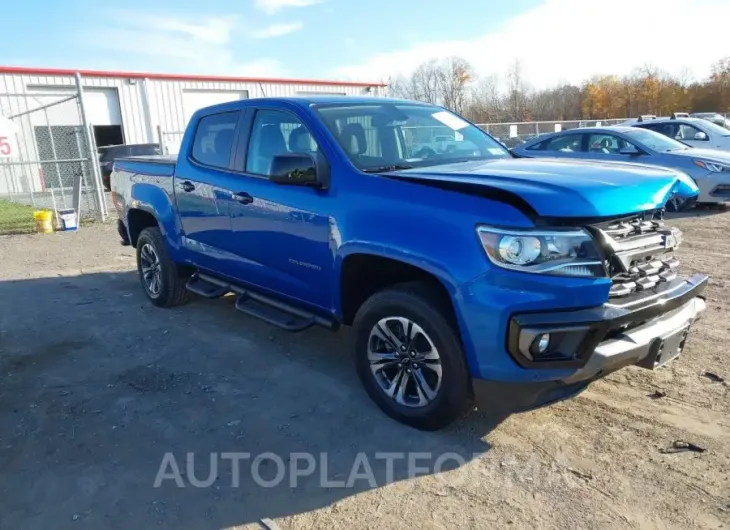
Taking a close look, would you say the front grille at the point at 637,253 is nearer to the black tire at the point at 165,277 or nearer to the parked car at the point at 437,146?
the parked car at the point at 437,146

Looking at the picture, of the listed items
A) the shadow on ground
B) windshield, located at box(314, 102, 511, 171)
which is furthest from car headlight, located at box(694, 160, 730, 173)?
the shadow on ground

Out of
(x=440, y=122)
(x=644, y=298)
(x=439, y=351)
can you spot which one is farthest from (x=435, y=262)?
(x=440, y=122)

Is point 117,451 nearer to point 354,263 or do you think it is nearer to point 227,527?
point 227,527

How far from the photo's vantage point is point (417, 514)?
2664 millimetres

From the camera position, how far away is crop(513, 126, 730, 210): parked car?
9555 mm

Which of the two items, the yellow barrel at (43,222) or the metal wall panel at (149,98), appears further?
the metal wall panel at (149,98)

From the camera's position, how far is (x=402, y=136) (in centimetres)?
411

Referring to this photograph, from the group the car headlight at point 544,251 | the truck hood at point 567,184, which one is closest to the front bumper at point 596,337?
the car headlight at point 544,251

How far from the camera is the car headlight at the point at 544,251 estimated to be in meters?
2.76

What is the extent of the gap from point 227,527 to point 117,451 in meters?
1.02

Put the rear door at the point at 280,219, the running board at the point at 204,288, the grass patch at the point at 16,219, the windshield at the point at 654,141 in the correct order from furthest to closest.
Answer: the grass patch at the point at 16,219 < the windshield at the point at 654,141 < the running board at the point at 204,288 < the rear door at the point at 280,219

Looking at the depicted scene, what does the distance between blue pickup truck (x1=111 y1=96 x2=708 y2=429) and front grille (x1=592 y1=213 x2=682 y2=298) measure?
0.01 m

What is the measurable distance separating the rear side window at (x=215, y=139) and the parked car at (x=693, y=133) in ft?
33.5

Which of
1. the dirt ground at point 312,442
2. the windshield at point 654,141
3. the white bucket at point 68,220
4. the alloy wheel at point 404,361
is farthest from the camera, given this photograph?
the white bucket at point 68,220
